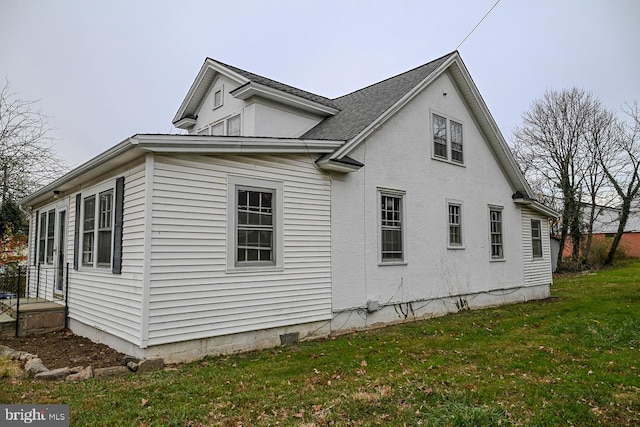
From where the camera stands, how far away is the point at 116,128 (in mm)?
26641

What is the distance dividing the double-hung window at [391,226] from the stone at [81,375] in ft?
20.4

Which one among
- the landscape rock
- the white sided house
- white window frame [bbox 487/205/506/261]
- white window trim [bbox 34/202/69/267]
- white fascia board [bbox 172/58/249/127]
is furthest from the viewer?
white window frame [bbox 487/205/506/261]

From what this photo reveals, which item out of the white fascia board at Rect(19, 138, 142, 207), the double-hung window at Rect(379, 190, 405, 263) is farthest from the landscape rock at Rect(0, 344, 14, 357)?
the double-hung window at Rect(379, 190, 405, 263)

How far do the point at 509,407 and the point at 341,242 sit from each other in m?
4.87

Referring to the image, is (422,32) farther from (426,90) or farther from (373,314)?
(373,314)

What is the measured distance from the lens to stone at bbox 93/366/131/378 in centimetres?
577

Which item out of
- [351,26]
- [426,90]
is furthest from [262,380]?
[351,26]

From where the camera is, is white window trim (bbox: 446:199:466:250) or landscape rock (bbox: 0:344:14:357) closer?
landscape rock (bbox: 0:344:14:357)

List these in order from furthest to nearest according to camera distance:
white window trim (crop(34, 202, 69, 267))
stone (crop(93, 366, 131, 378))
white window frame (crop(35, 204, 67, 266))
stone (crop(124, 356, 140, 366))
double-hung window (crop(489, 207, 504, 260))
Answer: double-hung window (crop(489, 207, 504, 260)) → white window frame (crop(35, 204, 67, 266)) → white window trim (crop(34, 202, 69, 267)) → stone (crop(124, 356, 140, 366)) → stone (crop(93, 366, 131, 378))

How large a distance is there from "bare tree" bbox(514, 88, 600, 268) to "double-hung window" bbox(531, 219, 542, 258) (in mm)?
13982

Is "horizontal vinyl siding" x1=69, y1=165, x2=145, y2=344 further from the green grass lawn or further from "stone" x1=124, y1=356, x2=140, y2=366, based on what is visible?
the green grass lawn

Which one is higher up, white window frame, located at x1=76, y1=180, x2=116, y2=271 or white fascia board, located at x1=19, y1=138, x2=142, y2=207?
white fascia board, located at x1=19, y1=138, x2=142, y2=207

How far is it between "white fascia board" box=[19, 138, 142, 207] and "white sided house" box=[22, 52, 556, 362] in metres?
0.05

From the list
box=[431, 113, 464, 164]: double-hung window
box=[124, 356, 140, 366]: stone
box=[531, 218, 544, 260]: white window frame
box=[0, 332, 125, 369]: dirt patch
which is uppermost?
box=[431, 113, 464, 164]: double-hung window
